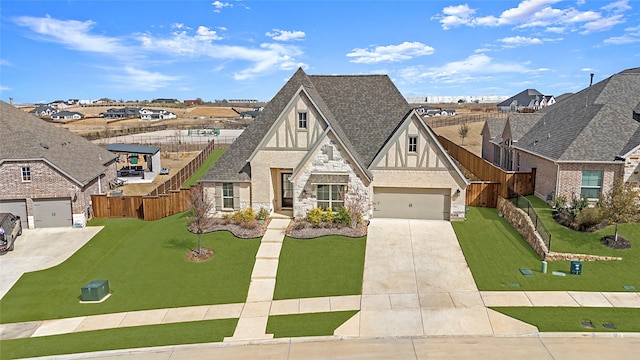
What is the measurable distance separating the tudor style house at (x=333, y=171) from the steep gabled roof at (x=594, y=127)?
23.6ft

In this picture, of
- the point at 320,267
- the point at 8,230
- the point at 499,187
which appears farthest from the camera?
the point at 499,187

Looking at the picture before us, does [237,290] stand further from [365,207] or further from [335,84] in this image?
[335,84]

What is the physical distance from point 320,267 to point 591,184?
1742 centimetres

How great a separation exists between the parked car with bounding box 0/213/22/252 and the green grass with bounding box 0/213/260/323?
218 cm

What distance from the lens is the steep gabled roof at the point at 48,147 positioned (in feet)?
90.9

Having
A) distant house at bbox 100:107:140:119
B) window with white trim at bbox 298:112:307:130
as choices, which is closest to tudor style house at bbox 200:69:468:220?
window with white trim at bbox 298:112:307:130

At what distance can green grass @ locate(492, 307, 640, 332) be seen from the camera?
14867 millimetres

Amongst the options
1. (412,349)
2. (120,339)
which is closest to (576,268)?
(412,349)

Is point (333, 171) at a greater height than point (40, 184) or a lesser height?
greater

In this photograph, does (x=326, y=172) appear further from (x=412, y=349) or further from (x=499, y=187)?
(x=412, y=349)

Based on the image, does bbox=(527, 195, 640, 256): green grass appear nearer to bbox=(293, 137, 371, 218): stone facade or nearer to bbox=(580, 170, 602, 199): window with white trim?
bbox=(580, 170, 602, 199): window with white trim

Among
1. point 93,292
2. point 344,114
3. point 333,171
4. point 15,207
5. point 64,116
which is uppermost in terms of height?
point 64,116

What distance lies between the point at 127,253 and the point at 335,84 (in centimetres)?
1890

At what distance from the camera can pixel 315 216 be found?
25281 millimetres
